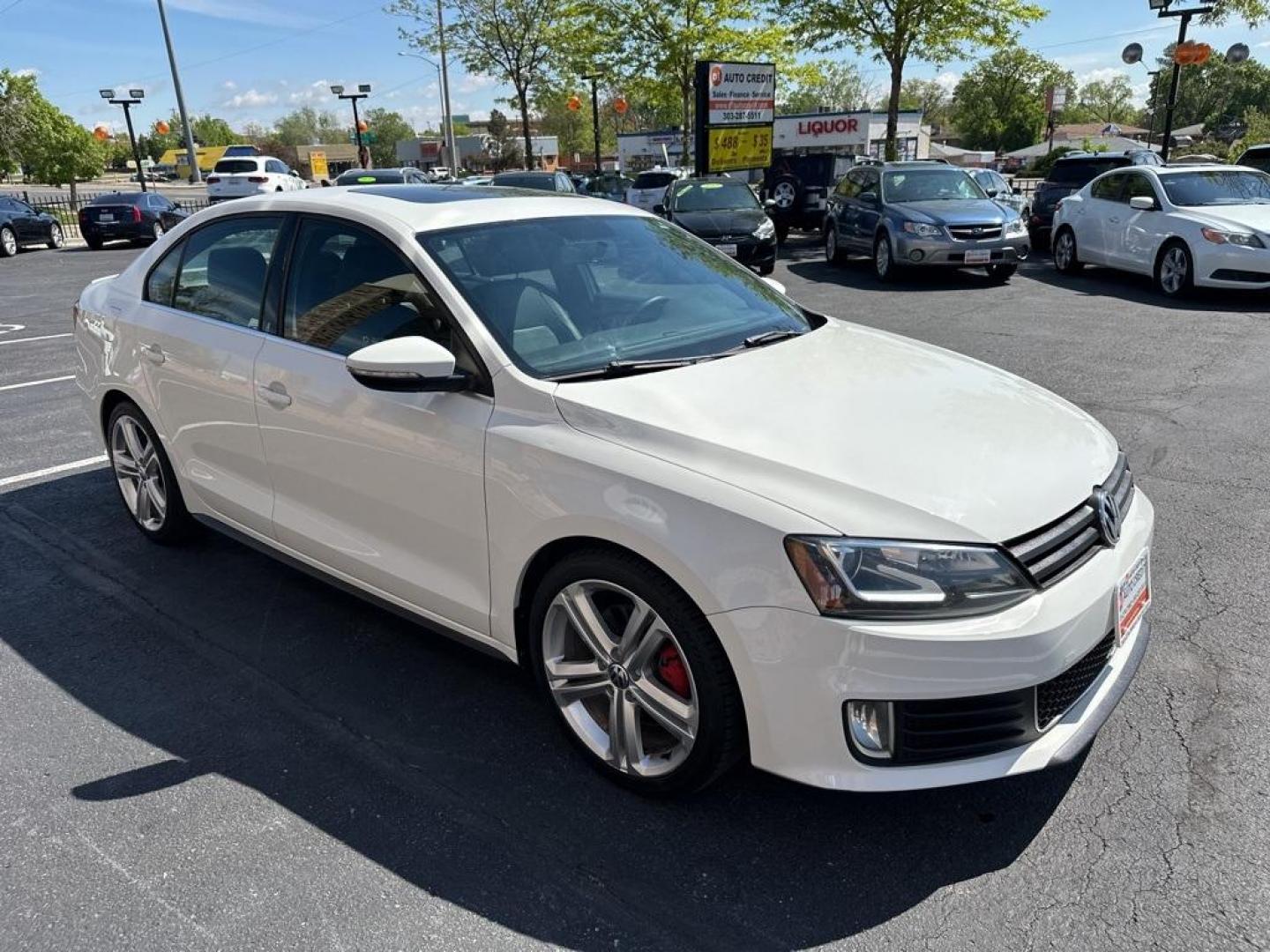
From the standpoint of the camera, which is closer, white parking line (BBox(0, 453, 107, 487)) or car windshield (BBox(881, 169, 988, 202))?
white parking line (BBox(0, 453, 107, 487))

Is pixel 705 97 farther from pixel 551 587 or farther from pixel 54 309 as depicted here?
pixel 551 587

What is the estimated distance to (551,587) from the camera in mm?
2752

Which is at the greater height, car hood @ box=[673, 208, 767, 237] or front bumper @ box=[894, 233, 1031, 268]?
car hood @ box=[673, 208, 767, 237]

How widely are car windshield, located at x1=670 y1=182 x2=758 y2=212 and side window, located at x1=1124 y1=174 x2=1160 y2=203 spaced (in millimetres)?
5508

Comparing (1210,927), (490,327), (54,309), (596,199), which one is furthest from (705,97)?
(1210,927)

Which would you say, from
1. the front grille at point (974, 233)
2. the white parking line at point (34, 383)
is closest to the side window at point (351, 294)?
the white parking line at point (34, 383)

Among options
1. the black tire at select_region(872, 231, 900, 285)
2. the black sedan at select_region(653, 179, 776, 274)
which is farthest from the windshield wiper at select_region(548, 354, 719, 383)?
the black tire at select_region(872, 231, 900, 285)

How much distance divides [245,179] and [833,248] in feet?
64.4

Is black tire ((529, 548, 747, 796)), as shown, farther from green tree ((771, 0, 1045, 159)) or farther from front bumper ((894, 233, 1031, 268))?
green tree ((771, 0, 1045, 159))

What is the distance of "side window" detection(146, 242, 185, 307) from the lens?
4.31m

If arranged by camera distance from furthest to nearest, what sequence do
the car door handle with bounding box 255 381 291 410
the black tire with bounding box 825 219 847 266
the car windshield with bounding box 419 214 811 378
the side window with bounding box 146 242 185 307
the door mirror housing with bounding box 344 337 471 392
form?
the black tire with bounding box 825 219 847 266 < the side window with bounding box 146 242 185 307 < the car door handle with bounding box 255 381 291 410 < the car windshield with bounding box 419 214 811 378 < the door mirror housing with bounding box 344 337 471 392

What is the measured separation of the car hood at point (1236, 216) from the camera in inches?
432

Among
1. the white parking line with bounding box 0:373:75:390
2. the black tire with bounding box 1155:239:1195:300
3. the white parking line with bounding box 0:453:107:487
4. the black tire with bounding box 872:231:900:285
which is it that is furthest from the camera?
the black tire with bounding box 872:231:900:285

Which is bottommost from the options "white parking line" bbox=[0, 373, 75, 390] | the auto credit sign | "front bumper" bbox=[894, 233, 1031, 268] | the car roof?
"white parking line" bbox=[0, 373, 75, 390]
